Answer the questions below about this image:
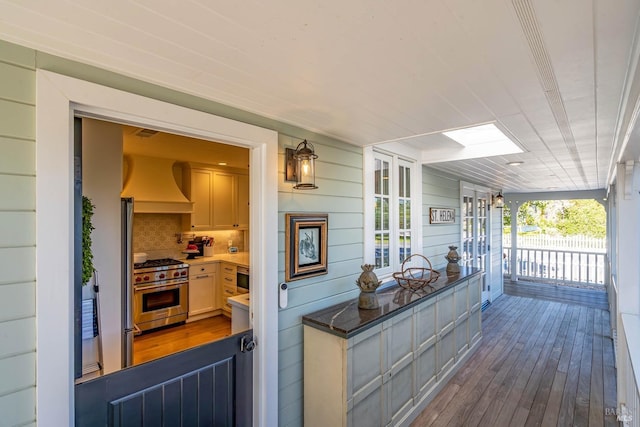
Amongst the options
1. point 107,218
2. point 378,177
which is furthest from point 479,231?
point 107,218

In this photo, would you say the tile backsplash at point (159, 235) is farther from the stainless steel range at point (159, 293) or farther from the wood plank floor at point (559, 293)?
the wood plank floor at point (559, 293)

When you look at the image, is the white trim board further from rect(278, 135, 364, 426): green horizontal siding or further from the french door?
the french door

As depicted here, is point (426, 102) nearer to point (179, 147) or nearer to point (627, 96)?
point (627, 96)

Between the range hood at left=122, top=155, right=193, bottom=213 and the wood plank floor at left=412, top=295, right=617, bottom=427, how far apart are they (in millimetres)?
3976

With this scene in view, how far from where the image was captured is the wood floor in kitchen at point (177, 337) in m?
3.46

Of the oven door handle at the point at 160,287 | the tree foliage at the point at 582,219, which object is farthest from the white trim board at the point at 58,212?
the tree foliage at the point at 582,219

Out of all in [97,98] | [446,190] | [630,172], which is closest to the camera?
[97,98]

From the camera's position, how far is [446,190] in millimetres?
4457

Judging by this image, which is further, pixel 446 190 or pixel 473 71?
pixel 446 190

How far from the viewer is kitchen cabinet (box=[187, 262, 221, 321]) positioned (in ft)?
14.6

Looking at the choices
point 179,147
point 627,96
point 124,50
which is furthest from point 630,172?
point 179,147

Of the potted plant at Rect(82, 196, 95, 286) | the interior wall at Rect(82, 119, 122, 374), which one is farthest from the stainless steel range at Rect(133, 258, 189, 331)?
the potted plant at Rect(82, 196, 95, 286)

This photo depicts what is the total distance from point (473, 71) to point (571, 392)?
3.43 meters

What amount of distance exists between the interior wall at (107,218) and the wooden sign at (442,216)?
11.2ft
